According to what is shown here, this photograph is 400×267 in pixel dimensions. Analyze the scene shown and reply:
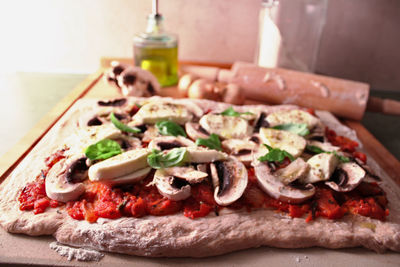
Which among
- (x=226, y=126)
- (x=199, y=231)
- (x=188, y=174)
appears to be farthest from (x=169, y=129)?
(x=199, y=231)

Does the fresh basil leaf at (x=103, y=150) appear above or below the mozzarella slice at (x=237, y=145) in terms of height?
above

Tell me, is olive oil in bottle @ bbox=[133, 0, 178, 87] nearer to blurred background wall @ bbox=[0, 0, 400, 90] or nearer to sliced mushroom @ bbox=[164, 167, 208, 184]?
blurred background wall @ bbox=[0, 0, 400, 90]

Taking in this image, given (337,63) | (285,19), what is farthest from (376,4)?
(285,19)

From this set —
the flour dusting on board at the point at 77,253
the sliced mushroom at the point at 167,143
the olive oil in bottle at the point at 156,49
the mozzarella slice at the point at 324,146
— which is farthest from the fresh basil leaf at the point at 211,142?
the olive oil in bottle at the point at 156,49

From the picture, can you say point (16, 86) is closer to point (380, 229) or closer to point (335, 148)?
point (335, 148)

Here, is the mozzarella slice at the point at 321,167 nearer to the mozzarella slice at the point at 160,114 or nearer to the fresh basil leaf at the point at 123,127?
the mozzarella slice at the point at 160,114

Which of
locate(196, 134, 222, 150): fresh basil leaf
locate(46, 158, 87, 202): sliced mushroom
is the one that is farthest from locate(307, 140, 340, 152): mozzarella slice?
locate(46, 158, 87, 202): sliced mushroom
